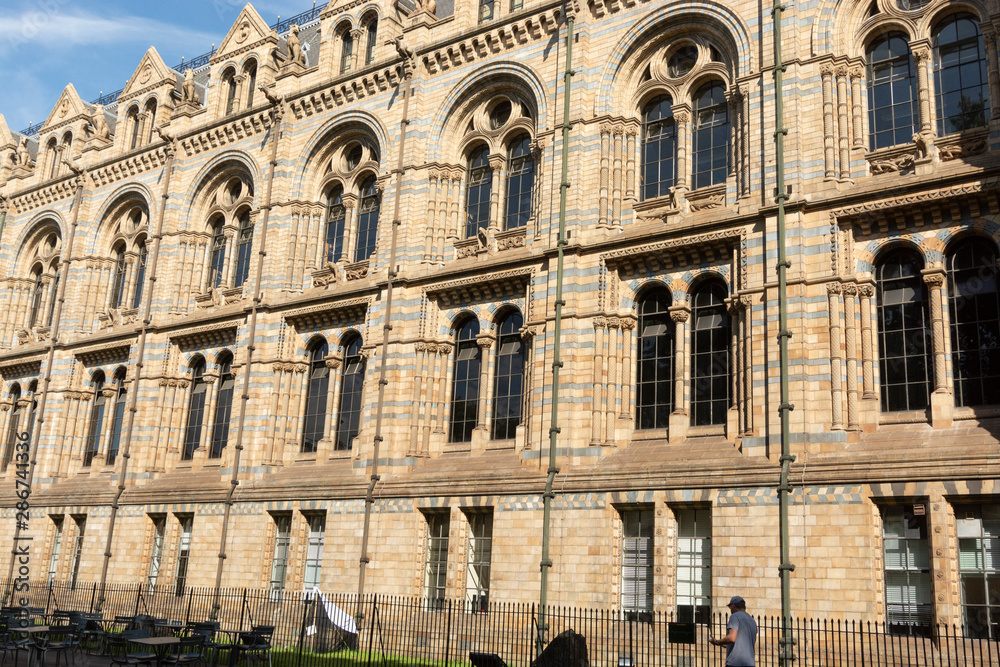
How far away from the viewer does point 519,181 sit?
28250 millimetres

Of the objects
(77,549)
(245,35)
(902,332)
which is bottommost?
(77,549)

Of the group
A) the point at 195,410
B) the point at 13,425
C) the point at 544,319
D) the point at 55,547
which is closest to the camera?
the point at 544,319

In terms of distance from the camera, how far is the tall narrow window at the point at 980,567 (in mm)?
17922

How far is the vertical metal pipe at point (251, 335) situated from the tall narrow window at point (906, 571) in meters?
18.4

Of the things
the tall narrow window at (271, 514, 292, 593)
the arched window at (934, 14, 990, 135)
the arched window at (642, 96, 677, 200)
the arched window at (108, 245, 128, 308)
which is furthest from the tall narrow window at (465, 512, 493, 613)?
the arched window at (108, 245, 128, 308)

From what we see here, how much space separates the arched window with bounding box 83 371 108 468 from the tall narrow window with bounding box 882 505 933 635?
29109mm

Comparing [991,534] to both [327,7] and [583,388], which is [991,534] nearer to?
[583,388]

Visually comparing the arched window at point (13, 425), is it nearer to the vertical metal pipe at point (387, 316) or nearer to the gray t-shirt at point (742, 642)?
the vertical metal pipe at point (387, 316)

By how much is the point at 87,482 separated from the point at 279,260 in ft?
39.2

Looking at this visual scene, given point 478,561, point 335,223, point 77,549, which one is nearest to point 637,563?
point 478,561

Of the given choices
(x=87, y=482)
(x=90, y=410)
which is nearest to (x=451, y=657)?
(x=87, y=482)

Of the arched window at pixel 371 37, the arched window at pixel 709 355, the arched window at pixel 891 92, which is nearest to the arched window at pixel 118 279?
the arched window at pixel 371 37

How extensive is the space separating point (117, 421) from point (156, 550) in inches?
240

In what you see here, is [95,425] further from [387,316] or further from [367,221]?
[387,316]
